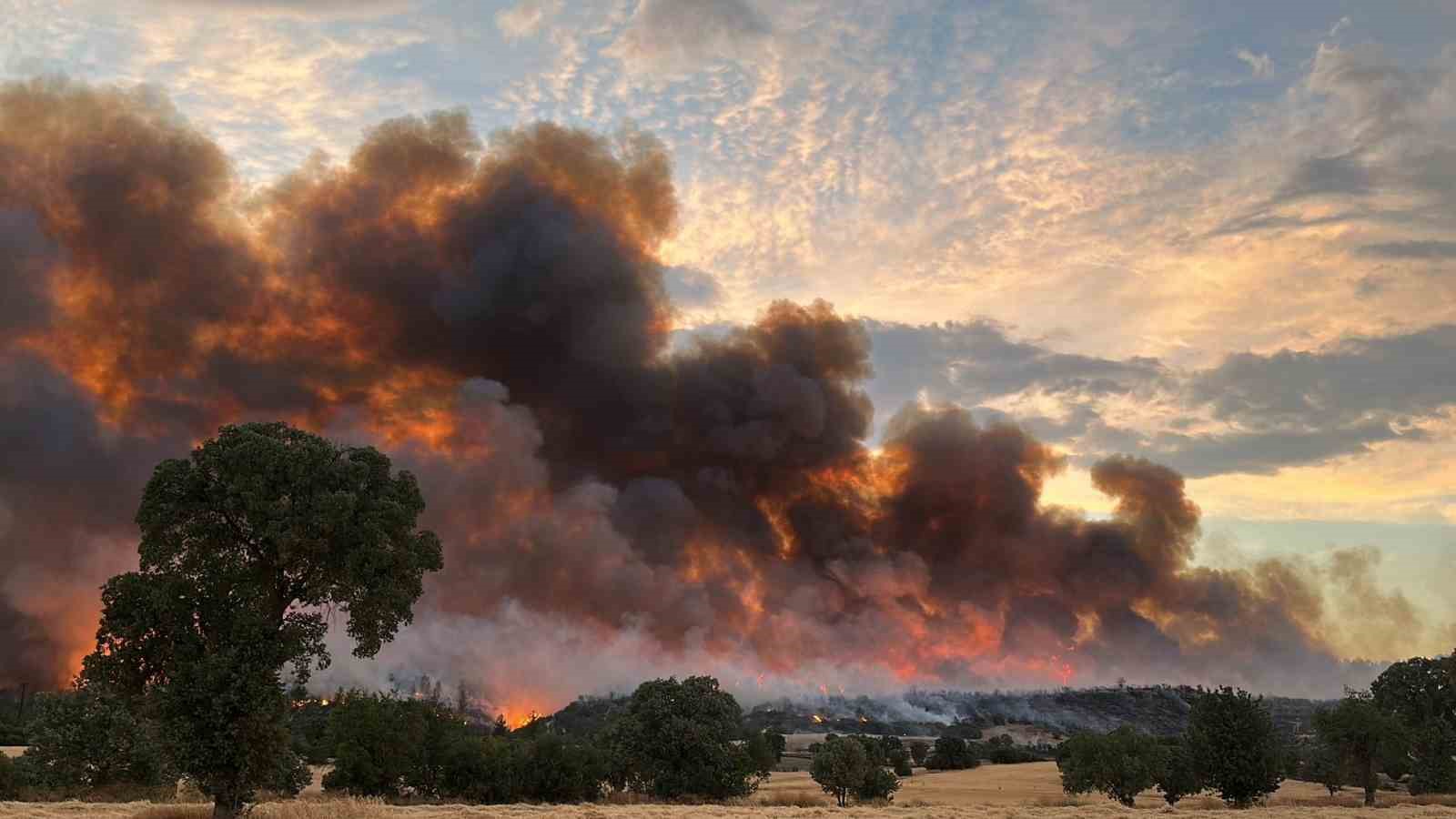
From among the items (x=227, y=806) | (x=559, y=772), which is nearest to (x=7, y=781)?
(x=559, y=772)

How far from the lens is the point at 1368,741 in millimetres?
83375

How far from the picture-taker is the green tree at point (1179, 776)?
71000 mm

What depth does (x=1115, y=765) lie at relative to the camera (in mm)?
84625

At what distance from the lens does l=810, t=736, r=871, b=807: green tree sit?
264 ft

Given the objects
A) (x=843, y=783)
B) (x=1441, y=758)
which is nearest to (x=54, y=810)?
(x=843, y=783)

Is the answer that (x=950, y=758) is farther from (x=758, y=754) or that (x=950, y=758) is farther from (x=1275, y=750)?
(x=1275, y=750)

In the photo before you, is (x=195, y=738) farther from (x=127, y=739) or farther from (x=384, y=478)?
(x=127, y=739)

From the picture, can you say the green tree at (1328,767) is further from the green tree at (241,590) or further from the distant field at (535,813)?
the green tree at (241,590)

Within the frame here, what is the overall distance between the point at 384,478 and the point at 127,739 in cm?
4341

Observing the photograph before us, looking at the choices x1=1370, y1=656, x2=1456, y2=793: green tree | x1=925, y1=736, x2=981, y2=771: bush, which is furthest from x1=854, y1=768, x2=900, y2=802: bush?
x1=925, y1=736, x2=981, y2=771: bush

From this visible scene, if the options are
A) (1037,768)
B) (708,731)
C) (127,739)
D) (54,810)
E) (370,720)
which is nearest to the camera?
(54,810)

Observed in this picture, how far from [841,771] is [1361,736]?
45.7 meters

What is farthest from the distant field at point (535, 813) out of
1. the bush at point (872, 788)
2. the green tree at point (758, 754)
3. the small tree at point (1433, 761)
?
the small tree at point (1433, 761)

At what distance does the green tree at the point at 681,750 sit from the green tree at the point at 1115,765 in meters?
31.8
